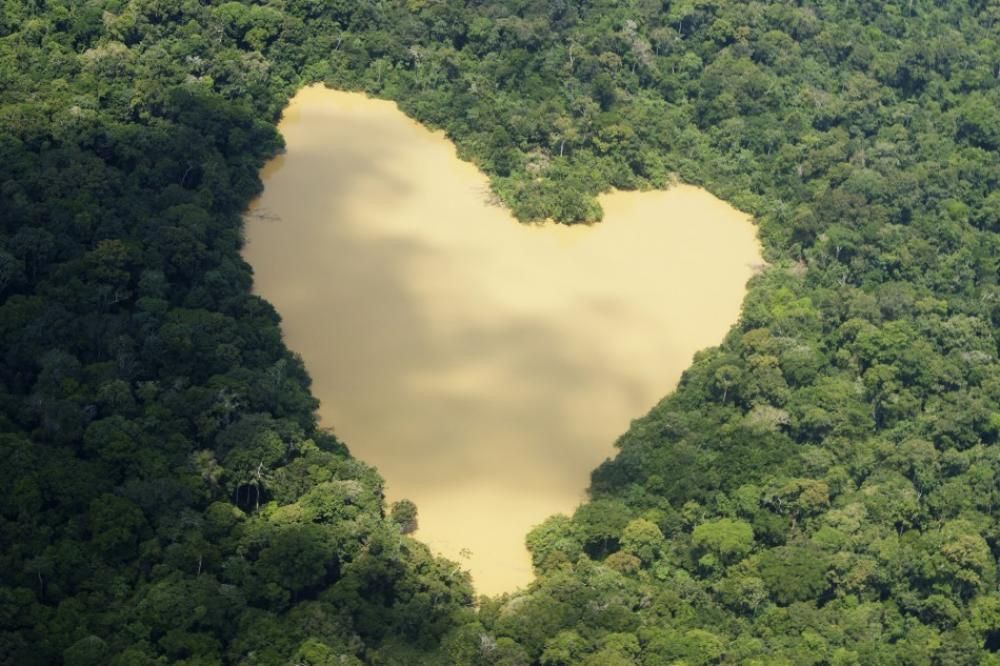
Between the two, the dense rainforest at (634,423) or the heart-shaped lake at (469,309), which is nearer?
the dense rainforest at (634,423)

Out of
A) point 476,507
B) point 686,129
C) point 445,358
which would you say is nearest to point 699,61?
point 686,129

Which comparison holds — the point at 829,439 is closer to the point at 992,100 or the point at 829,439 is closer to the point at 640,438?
the point at 640,438

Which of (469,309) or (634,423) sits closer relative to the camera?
(634,423)

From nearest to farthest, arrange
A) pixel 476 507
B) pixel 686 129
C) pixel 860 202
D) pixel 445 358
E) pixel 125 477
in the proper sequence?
pixel 125 477, pixel 476 507, pixel 445 358, pixel 860 202, pixel 686 129

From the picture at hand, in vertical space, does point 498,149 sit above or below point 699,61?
below
